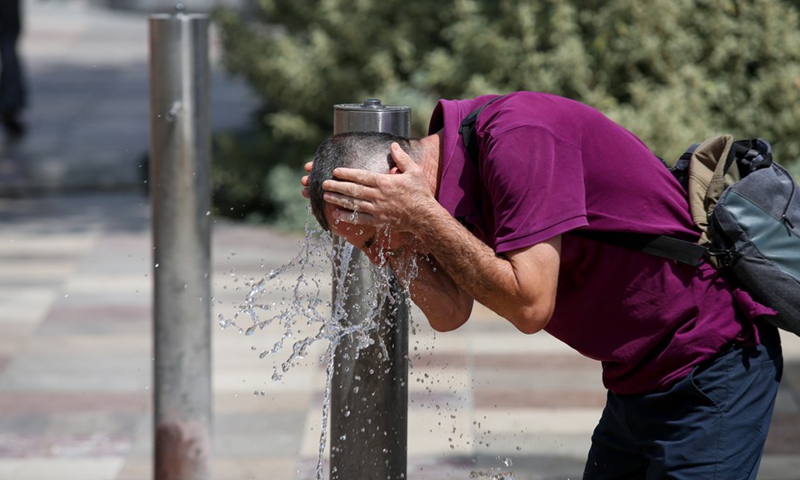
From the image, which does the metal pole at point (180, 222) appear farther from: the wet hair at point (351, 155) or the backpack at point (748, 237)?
the backpack at point (748, 237)

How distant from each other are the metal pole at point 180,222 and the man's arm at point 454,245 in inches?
63.7

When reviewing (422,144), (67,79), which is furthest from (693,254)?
(67,79)

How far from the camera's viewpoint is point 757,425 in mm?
2727

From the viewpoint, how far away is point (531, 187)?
2406mm

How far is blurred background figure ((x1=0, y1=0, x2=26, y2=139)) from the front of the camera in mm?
11914

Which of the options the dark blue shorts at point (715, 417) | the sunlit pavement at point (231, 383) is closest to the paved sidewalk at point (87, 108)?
the sunlit pavement at point (231, 383)

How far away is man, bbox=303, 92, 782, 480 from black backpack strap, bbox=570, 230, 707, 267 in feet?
0.05

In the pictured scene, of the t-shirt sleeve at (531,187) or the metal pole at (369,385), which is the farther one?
the metal pole at (369,385)

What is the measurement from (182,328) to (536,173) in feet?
6.48

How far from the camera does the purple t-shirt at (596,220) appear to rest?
243 centimetres

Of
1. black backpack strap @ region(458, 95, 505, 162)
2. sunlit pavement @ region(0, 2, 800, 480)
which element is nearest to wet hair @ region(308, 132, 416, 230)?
black backpack strap @ region(458, 95, 505, 162)

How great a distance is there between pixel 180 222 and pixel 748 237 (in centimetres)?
204

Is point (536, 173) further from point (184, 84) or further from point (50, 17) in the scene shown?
point (50, 17)

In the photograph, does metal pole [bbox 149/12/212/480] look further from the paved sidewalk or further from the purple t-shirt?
the paved sidewalk
